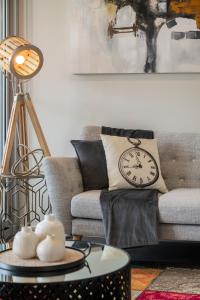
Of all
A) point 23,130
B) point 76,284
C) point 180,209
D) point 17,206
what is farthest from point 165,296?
point 17,206

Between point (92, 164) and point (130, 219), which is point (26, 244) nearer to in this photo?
point (130, 219)

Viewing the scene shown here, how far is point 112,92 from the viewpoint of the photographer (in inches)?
180

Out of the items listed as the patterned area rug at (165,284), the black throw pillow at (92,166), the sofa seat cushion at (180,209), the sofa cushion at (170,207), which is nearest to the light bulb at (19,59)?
the black throw pillow at (92,166)

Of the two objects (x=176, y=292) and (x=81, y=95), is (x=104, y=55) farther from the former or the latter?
(x=176, y=292)

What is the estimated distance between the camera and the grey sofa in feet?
11.4

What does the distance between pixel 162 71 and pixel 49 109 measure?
3.19 ft

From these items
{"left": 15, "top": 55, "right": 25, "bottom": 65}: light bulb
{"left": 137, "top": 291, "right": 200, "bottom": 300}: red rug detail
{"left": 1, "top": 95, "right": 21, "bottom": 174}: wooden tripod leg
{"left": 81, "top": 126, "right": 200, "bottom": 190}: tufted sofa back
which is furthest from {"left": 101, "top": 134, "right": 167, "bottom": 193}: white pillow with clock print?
{"left": 137, "top": 291, "right": 200, "bottom": 300}: red rug detail

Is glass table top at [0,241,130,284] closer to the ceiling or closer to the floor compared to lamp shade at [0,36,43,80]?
closer to the floor

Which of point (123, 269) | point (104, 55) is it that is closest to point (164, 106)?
point (104, 55)

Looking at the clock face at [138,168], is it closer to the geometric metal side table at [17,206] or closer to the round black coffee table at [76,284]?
the geometric metal side table at [17,206]

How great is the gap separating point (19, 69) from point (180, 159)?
1288 mm

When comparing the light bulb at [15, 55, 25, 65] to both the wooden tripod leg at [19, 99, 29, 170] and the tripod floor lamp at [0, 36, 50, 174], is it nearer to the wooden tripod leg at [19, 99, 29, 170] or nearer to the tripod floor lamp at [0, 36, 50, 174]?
the tripod floor lamp at [0, 36, 50, 174]

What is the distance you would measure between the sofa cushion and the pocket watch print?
20 centimetres

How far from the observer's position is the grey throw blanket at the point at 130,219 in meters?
3.52
